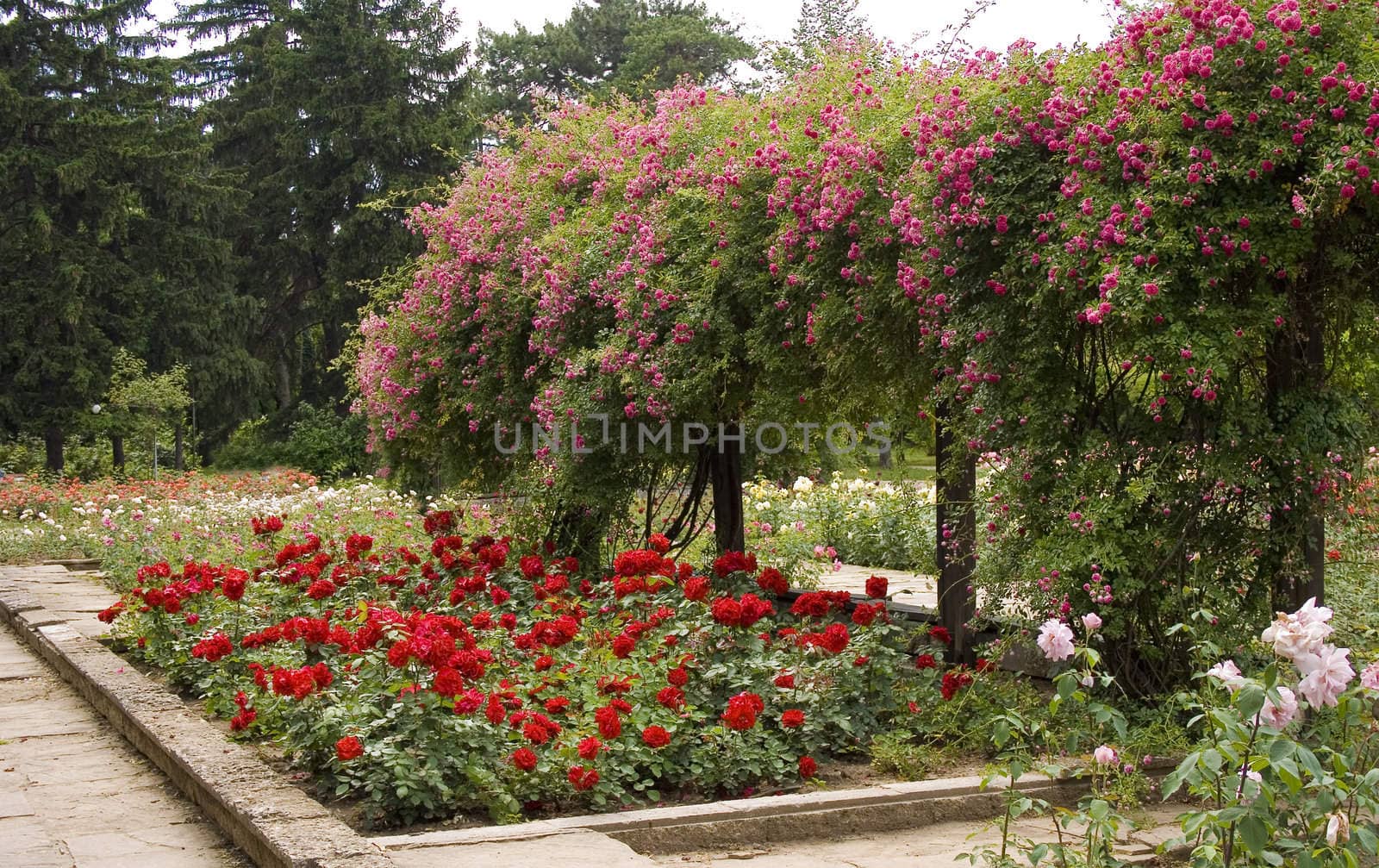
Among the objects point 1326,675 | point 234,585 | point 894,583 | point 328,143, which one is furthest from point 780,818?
point 328,143

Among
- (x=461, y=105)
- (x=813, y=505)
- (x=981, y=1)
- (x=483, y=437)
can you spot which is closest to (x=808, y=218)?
(x=981, y=1)

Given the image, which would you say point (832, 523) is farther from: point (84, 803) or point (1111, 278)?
point (84, 803)

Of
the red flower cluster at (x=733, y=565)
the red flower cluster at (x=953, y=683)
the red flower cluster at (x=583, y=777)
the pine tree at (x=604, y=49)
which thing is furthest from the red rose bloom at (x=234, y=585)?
the pine tree at (x=604, y=49)

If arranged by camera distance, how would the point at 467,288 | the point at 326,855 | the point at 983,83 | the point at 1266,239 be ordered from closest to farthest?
the point at 326,855
the point at 1266,239
the point at 983,83
the point at 467,288

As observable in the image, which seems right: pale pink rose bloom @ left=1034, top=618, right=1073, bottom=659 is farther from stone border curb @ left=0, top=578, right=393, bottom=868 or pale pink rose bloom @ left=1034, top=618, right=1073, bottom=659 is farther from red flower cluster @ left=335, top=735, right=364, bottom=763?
red flower cluster @ left=335, top=735, right=364, bottom=763

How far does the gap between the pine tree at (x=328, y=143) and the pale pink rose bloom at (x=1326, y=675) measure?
29877mm

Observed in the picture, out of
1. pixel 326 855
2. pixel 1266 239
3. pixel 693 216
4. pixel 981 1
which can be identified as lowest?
pixel 326 855

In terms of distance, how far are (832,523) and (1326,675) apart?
8.58 meters

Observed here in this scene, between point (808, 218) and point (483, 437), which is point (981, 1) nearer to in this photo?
point (808, 218)

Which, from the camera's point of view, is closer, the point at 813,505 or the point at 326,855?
the point at 326,855

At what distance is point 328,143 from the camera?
32.4 meters

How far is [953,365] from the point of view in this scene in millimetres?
5168

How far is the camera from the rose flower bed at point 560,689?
13.5ft

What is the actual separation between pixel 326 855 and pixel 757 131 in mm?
4277
